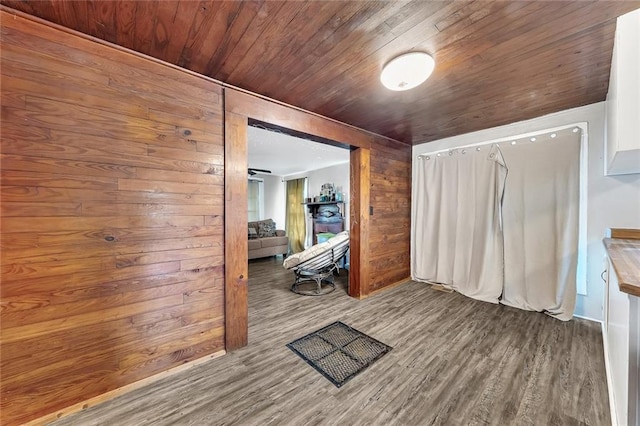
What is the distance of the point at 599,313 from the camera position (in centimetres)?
235

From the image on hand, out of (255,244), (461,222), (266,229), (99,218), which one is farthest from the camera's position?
(266,229)

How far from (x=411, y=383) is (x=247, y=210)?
183cm

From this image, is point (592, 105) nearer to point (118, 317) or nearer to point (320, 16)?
point (320, 16)

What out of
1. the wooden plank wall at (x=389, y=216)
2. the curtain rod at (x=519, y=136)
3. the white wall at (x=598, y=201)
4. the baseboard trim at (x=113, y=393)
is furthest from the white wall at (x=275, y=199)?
the white wall at (x=598, y=201)

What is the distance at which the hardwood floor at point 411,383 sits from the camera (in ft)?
4.44

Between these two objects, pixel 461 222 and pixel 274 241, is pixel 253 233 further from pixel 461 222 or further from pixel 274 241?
pixel 461 222

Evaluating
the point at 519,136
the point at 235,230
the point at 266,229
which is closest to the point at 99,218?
the point at 235,230

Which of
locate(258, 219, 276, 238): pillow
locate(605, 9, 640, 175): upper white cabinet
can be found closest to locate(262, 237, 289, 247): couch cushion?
locate(258, 219, 276, 238): pillow

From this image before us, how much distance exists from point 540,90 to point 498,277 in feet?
7.11

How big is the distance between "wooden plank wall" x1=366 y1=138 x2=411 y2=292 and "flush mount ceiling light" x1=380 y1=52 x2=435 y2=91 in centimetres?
151

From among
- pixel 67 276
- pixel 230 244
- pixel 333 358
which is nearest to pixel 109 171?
pixel 67 276

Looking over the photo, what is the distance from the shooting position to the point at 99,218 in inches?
56.9

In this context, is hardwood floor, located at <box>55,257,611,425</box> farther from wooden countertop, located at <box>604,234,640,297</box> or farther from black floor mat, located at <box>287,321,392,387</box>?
wooden countertop, located at <box>604,234,640,297</box>

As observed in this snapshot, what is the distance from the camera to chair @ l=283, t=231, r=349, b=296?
3352 mm
